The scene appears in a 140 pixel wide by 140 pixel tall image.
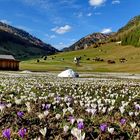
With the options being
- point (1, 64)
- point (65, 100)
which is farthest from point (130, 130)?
point (1, 64)

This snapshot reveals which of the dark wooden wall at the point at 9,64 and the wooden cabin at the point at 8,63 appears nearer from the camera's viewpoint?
the wooden cabin at the point at 8,63

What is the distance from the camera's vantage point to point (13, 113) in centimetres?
1222

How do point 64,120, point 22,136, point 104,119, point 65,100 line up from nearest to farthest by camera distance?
point 22,136, point 64,120, point 104,119, point 65,100

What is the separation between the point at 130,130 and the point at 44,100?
8451 mm

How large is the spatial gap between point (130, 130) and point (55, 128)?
5.83 feet

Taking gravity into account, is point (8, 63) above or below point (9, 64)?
above

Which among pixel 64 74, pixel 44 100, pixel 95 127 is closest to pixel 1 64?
pixel 64 74

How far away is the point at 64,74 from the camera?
2751 inches

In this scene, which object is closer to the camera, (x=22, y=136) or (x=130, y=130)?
(x=22, y=136)

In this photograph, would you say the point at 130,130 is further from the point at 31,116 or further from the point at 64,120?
the point at 31,116

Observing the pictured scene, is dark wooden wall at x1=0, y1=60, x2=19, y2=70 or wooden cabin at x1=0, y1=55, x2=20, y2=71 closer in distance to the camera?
wooden cabin at x1=0, y1=55, x2=20, y2=71

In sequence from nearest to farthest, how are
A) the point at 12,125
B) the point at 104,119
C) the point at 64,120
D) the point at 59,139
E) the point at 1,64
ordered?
the point at 59,139, the point at 12,125, the point at 64,120, the point at 104,119, the point at 1,64

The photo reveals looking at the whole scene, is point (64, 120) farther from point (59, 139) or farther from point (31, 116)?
point (59, 139)

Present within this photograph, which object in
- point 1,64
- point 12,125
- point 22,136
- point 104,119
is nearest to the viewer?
point 22,136
